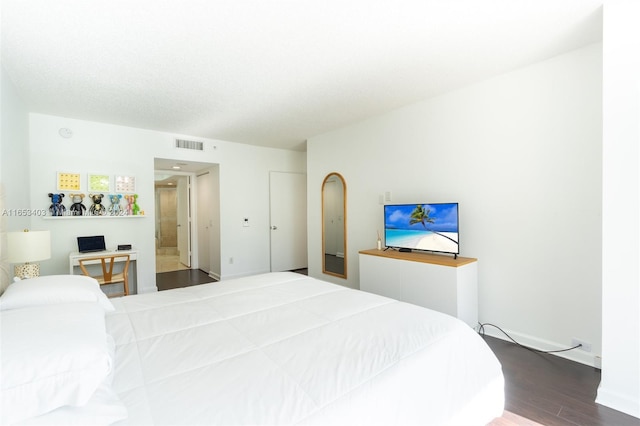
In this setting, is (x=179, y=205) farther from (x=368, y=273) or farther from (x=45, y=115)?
(x=368, y=273)

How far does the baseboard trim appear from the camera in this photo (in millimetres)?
2355

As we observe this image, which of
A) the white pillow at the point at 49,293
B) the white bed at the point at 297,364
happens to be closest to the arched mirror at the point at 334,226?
the white bed at the point at 297,364

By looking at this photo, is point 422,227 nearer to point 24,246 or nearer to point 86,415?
point 86,415

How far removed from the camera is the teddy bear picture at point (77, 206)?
4020 mm

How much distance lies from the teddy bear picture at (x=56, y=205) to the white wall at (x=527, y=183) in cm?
443

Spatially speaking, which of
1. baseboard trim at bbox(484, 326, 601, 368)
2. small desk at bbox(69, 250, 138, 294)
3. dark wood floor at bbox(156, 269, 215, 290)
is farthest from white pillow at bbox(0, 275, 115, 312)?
dark wood floor at bbox(156, 269, 215, 290)

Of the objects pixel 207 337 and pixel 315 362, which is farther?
pixel 207 337

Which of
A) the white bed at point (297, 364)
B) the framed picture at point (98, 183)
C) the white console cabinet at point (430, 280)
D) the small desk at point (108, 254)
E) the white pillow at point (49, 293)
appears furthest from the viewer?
the framed picture at point (98, 183)

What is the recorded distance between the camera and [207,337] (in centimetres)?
141

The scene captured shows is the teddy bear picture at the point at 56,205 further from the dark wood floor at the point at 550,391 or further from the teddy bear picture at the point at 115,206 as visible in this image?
the dark wood floor at the point at 550,391

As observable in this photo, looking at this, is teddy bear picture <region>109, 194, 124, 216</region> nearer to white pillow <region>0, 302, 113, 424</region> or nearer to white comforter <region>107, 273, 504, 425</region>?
white comforter <region>107, 273, 504, 425</region>

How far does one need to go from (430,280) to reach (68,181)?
15.3 feet

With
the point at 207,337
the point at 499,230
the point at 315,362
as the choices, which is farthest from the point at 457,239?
the point at 207,337
